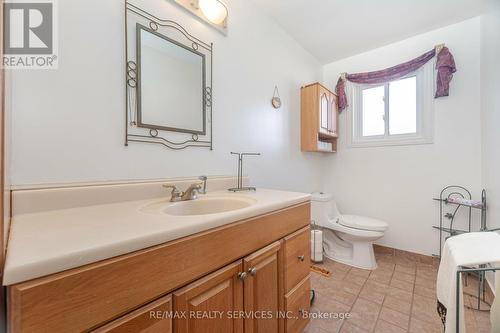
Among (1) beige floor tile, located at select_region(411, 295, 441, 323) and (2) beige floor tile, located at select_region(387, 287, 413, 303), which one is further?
(2) beige floor tile, located at select_region(387, 287, 413, 303)

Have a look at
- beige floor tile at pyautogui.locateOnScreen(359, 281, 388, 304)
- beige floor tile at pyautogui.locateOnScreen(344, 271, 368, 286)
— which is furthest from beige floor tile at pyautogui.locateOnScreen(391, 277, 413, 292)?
beige floor tile at pyautogui.locateOnScreen(344, 271, 368, 286)

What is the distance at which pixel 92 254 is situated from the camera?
44cm

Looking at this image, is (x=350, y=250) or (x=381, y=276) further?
(x=350, y=250)

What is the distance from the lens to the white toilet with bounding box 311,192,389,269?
6.43 ft

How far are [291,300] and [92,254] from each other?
0.97 metres

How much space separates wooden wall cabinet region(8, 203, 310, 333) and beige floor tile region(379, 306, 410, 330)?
2.31ft

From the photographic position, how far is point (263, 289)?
35.4 inches

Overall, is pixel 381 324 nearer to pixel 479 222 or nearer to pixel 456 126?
pixel 479 222

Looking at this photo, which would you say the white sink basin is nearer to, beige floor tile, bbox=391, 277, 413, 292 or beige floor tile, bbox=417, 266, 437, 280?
beige floor tile, bbox=391, 277, 413, 292

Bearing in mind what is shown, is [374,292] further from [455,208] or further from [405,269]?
[455,208]

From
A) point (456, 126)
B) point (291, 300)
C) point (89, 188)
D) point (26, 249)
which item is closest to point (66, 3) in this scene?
point (89, 188)

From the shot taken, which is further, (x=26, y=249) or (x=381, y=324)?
(x=381, y=324)

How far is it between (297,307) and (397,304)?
919 mm

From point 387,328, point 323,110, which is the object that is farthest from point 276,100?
point 387,328
